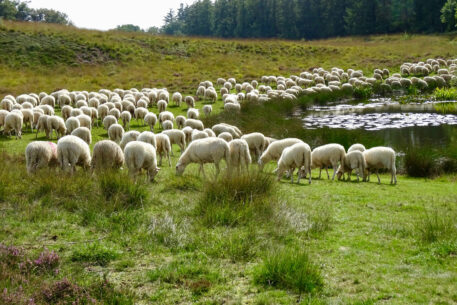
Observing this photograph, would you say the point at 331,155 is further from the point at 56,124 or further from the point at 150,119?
the point at 56,124

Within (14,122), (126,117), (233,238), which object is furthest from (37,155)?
(126,117)

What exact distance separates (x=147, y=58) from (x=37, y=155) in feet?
116

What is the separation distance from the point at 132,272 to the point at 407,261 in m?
3.92

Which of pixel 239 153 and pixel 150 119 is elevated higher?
pixel 150 119

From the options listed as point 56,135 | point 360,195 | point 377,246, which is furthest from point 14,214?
point 56,135

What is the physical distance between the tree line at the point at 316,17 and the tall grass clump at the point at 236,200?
6914 centimetres

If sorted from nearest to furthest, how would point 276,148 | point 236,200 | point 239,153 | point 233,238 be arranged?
point 233,238 → point 236,200 → point 239,153 → point 276,148

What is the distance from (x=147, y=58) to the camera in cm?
4481

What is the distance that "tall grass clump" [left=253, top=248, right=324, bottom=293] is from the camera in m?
5.39

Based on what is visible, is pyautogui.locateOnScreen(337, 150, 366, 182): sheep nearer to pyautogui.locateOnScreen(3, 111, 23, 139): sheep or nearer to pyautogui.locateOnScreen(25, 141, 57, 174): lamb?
pyautogui.locateOnScreen(25, 141, 57, 174): lamb

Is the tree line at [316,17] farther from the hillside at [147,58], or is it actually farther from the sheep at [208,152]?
the sheep at [208,152]

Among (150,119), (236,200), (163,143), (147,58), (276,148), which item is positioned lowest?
(236,200)

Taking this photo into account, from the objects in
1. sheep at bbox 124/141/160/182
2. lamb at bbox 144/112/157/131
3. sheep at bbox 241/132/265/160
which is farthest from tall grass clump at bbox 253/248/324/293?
lamb at bbox 144/112/157/131

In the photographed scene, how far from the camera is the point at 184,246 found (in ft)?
22.1
